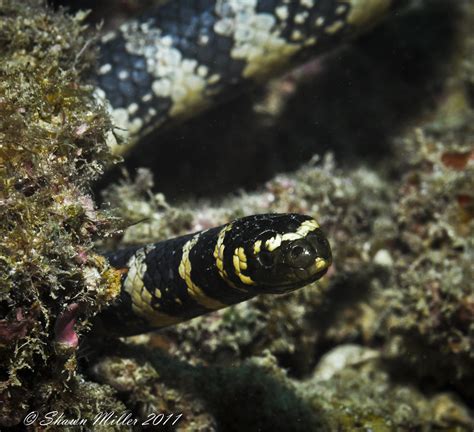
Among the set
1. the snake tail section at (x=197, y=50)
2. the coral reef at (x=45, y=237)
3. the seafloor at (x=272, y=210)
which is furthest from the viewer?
the snake tail section at (x=197, y=50)

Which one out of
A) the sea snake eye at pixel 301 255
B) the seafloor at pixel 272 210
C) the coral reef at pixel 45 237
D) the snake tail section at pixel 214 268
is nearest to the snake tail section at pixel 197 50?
the seafloor at pixel 272 210

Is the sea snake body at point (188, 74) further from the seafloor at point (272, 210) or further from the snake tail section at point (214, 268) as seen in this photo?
the seafloor at point (272, 210)

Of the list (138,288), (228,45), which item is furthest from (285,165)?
(138,288)

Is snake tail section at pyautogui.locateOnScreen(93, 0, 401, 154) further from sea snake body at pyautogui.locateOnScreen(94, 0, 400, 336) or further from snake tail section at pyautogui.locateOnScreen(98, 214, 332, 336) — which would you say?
snake tail section at pyautogui.locateOnScreen(98, 214, 332, 336)

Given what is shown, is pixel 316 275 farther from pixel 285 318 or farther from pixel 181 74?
pixel 181 74

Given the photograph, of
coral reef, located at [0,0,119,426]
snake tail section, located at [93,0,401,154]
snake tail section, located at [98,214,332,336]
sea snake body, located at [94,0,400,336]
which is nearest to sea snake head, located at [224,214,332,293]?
snake tail section, located at [98,214,332,336]

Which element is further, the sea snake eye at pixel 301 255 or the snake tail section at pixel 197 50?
the snake tail section at pixel 197 50

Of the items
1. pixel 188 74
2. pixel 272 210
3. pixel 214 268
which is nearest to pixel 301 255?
pixel 214 268
